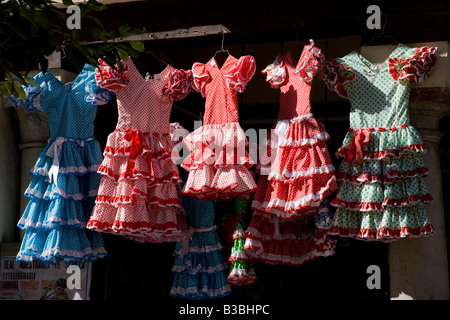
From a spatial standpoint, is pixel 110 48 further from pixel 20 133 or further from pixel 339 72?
pixel 20 133

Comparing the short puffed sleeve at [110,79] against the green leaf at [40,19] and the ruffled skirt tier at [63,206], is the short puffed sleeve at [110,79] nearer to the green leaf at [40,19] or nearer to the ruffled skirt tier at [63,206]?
the ruffled skirt tier at [63,206]

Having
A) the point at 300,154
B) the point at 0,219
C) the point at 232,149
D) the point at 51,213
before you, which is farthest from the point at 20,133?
the point at 300,154

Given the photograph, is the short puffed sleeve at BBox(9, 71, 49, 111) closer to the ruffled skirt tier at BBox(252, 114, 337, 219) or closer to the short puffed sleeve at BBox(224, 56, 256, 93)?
the short puffed sleeve at BBox(224, 56, 256, 93)

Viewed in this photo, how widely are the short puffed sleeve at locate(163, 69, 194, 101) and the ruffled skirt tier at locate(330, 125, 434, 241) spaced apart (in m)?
1.46

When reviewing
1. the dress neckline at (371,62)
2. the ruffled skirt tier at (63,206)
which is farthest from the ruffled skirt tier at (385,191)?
the ruffled skirt tier at (63,206)

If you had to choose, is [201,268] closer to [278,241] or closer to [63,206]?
[278,241]

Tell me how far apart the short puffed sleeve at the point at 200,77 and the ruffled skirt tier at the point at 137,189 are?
0.57 m

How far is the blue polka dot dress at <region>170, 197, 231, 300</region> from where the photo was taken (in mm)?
6750

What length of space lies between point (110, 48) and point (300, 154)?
7.57 feet

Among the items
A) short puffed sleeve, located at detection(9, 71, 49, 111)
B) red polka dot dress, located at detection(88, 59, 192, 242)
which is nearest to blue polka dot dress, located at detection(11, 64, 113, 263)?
short puffed sleeve, located at detection(9, 71, 49, 111)

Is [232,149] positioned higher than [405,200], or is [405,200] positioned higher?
[232,149]

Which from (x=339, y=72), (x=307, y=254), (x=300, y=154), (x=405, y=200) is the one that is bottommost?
(x=307, y=254)

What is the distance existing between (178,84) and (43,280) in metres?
2.25

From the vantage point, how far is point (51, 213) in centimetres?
650
